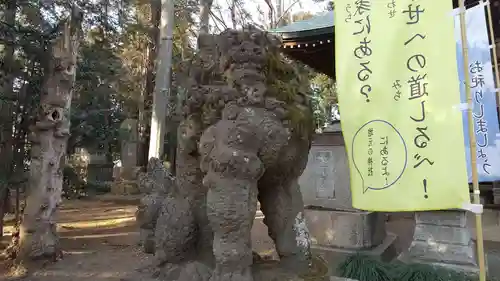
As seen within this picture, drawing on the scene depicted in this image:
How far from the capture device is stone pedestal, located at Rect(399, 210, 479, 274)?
3711mm

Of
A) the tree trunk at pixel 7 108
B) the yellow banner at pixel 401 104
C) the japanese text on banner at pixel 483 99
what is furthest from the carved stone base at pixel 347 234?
the tree trunk at pixel 7 108

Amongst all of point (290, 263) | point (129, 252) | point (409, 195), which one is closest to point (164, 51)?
point (129, 252)

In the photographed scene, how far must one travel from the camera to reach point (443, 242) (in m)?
3.85

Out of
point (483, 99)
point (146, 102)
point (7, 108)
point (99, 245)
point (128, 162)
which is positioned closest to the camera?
point (483, 99)

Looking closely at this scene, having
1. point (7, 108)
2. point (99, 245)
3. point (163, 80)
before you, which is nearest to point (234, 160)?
point (7, 108)

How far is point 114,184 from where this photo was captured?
13008 millimetres

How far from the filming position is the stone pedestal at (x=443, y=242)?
3.71 metres

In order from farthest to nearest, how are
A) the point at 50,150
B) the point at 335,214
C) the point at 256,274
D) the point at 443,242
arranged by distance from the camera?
the point at 335,214 → the point at 50,150 → the point at 443,242 → the point at 256,274

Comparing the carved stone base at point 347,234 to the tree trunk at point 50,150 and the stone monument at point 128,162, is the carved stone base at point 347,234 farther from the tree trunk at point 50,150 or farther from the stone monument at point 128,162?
the stone monument at point 128,162

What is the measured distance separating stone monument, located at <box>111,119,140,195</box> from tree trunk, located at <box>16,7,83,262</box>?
792 centimetres

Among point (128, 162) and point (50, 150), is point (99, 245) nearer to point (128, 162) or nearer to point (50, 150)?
point (50, 150)

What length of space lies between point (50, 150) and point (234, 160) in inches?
124

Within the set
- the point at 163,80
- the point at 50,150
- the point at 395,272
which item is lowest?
the point at 395,272

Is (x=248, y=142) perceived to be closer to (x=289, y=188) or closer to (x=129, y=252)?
(x=289, y=188)
